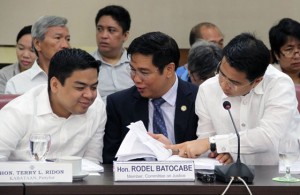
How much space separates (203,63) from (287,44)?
2.93 feet

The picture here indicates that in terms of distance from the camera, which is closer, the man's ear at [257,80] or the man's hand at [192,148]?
the man's hand at [192,148]

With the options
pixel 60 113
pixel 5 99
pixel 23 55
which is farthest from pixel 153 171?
pixel 23 55

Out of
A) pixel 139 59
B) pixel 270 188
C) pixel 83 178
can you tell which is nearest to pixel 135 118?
pixel 139 59

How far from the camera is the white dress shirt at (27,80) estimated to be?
455 centimetres

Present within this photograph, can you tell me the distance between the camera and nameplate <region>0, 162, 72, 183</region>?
2.59 m

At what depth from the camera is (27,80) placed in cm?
462

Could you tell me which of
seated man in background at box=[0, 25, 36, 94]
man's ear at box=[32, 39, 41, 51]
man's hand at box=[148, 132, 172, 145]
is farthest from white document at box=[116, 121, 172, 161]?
seated man in background at box=[0, 25, 36, 94]

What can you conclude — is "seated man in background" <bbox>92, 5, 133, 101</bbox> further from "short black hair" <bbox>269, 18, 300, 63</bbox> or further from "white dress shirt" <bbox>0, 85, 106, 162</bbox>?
"white dress shirt" <bbox>0, 85, 106, 162</bbox>

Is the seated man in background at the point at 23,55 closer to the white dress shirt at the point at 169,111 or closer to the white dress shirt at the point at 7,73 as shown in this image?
the white dress shirt at the point at 7,73

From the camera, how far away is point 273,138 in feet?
10.9

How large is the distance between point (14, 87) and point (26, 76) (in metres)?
0.14

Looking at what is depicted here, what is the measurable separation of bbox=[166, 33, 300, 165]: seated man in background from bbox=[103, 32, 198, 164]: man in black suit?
0.34 feet

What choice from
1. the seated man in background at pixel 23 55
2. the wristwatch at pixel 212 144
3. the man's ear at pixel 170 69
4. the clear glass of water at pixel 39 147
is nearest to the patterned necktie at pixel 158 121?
the man's ear at pixel 170 69

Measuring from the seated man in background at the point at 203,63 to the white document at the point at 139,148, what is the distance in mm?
1150
